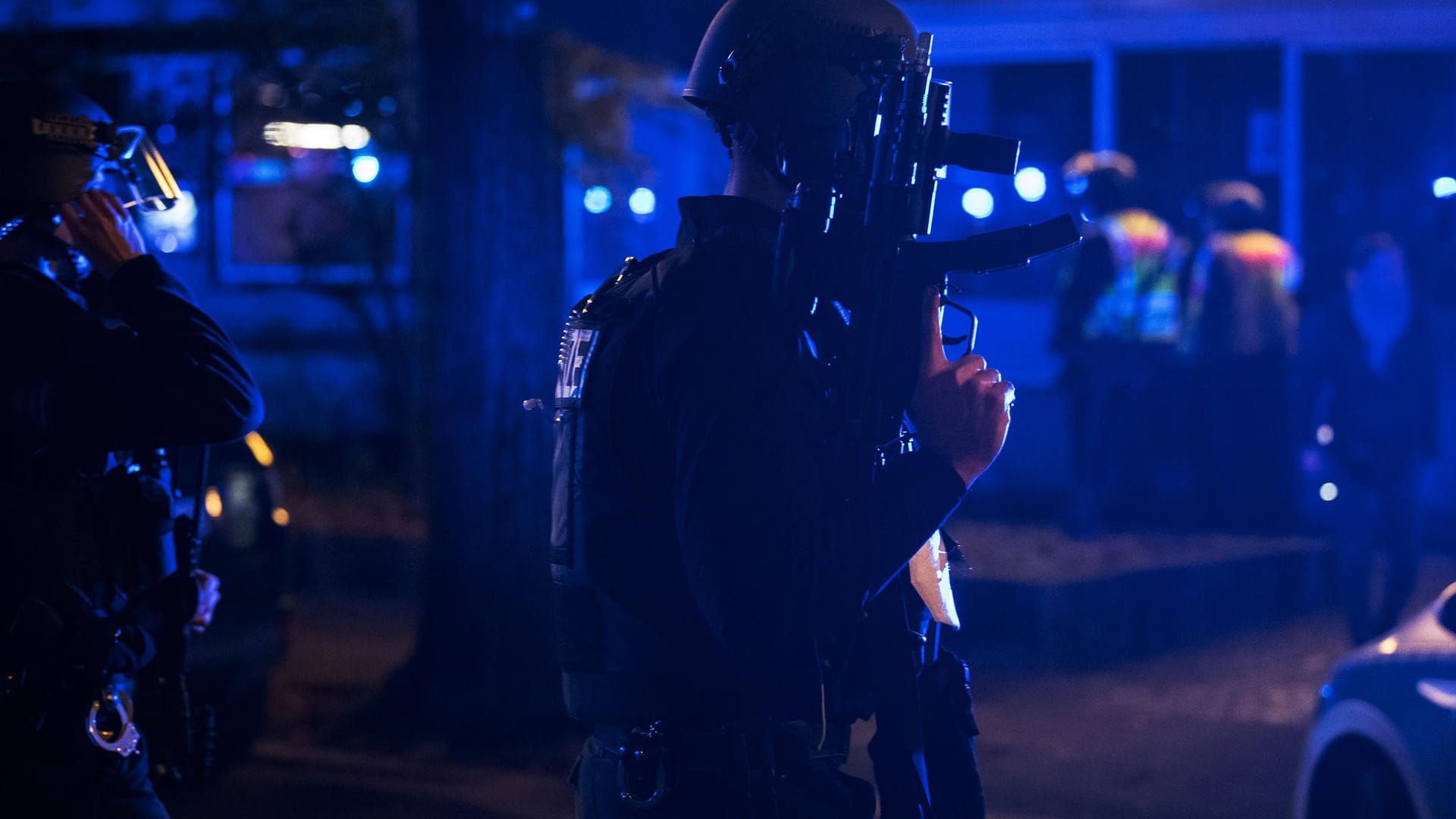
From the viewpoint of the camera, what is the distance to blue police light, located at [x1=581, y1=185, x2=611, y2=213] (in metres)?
13.3

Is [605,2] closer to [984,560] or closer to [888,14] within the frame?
[984,560]

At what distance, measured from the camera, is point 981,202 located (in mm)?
12031

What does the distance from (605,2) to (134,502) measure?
12.4ft

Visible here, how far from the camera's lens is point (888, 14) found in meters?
2.25

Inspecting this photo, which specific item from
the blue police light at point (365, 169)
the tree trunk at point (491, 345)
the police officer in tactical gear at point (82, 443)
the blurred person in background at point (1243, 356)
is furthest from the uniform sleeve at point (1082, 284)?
the police officer in tactical gear at point (82, 443)

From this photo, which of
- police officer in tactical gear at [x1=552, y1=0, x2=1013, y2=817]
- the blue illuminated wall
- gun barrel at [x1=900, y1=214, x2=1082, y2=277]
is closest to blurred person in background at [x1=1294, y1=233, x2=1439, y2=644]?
gun barrel at [x1=900, y1=214, x2=1082, y2=277]

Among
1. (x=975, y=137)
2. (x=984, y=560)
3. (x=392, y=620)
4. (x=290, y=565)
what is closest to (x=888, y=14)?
(x=975, y=137)

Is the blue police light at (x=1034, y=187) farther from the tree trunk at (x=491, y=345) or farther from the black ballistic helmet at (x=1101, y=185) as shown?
the tree trunk at (x=491, y=345)

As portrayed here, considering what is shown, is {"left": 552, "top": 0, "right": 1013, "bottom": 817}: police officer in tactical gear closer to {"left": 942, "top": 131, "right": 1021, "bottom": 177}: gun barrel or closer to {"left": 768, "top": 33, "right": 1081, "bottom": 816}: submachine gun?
{"left": 768, "top": 33, "right": 1081, "bottom": 816}: submachine gun

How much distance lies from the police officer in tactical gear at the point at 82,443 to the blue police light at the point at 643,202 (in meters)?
10.6

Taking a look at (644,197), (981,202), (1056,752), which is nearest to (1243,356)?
(981,202)

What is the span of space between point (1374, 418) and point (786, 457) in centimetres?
569

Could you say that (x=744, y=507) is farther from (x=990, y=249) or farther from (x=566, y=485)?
(x=990, y=249)

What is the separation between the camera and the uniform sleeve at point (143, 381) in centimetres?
263
